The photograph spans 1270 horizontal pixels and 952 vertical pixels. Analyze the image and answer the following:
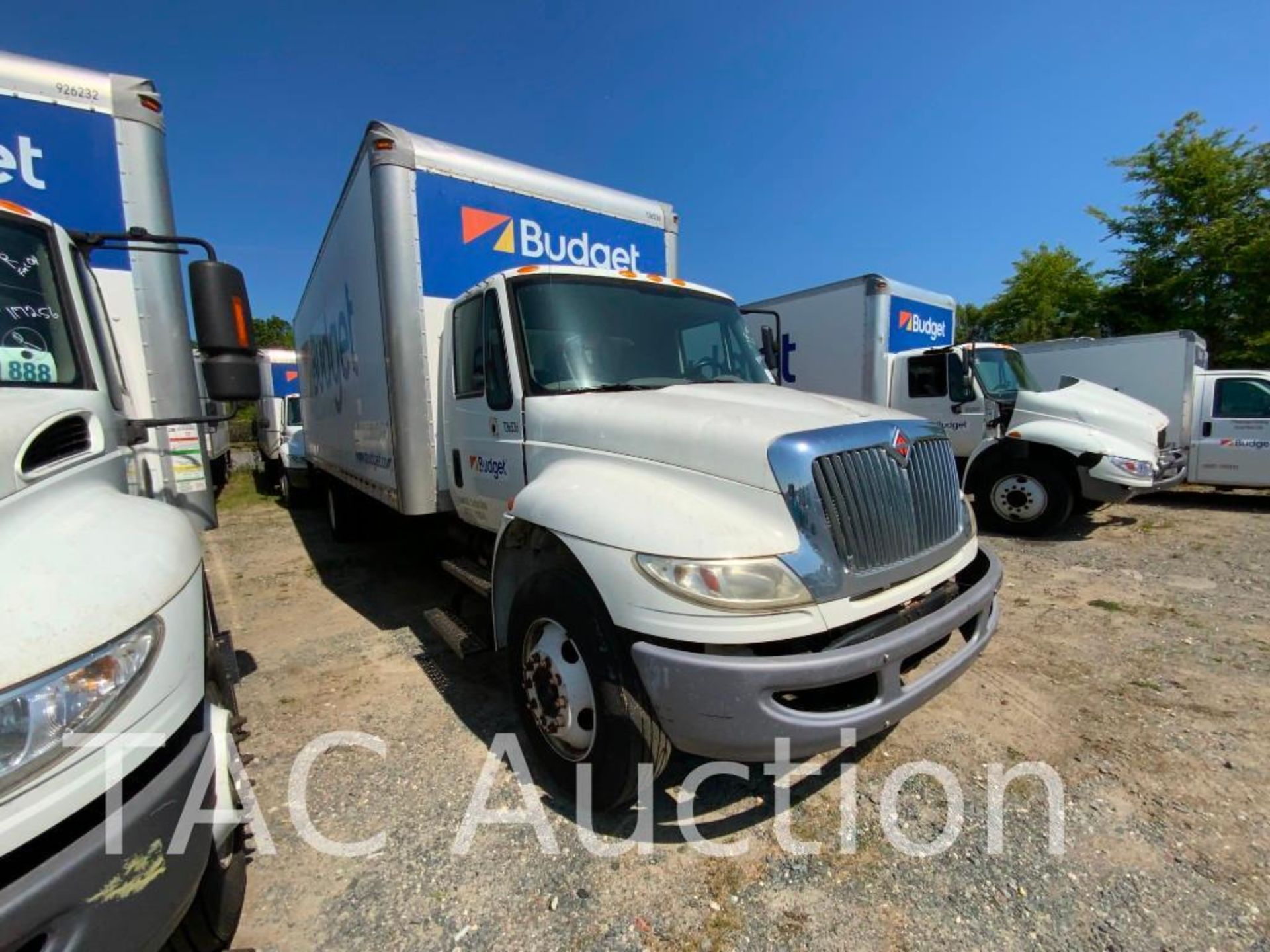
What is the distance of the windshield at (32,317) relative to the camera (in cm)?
214

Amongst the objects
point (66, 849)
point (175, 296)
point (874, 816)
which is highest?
point (175, 296)

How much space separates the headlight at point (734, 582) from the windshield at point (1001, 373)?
7.19m

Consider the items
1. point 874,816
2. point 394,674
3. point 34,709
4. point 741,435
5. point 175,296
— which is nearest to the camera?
point 34,709

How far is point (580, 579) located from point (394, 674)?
226 centimetres

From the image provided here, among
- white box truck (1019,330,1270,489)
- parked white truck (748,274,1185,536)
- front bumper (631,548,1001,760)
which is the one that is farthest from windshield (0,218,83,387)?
white box truck (1019,330,1270,489)

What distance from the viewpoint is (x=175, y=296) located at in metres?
3.23

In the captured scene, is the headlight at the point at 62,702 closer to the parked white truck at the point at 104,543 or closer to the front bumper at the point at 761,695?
the parked white truck at the point at 104,543

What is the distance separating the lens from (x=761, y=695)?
1996 mm

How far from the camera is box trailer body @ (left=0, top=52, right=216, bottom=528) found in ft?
9.16

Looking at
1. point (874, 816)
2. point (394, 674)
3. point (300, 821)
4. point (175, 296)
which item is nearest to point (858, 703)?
point (874, 816)

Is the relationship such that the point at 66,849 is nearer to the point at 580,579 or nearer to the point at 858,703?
the point at 580,579

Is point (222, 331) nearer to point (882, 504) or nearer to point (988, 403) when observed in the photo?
point (882, 504)

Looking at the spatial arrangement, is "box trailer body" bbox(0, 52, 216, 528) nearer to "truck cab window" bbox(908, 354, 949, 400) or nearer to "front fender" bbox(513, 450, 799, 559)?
"front fender" bbox(513, 450, 799, 559)

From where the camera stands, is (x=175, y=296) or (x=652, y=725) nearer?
(x=652, y=725)
